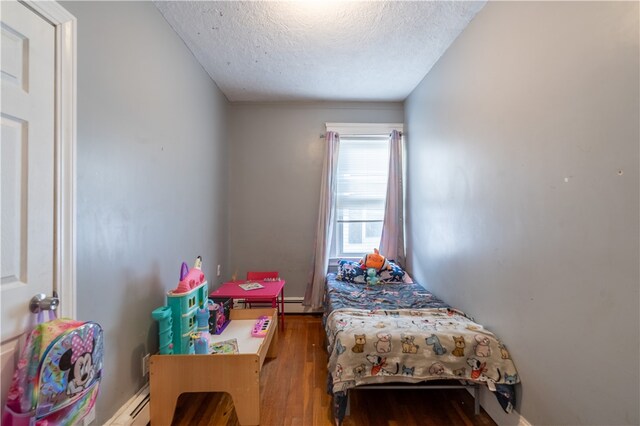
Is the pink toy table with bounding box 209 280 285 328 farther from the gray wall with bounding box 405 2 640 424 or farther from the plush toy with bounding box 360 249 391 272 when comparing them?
the gray wall with bounding box 405 2 640 424

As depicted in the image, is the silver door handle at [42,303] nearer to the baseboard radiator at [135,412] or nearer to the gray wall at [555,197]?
the baseboard radiator at [135,412]

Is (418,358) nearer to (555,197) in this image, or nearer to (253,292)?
(555,197)

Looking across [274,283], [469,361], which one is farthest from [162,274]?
[469,361]

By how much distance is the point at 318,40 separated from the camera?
7.04ft

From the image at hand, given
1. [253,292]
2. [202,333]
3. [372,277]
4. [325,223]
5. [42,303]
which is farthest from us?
[325,223]

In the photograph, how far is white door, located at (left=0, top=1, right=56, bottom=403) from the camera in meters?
0.91

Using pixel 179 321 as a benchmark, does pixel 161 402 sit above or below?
below

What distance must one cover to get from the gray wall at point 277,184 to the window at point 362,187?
0.98 ft

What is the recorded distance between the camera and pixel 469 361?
1556 millimetres

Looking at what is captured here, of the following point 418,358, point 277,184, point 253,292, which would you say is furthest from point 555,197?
point 277,184

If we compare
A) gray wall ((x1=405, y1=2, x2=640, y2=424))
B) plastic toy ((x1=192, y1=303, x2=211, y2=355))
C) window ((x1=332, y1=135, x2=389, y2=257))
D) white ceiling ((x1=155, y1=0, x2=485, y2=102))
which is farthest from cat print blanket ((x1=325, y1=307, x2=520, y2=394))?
white ceiling ((x1=155, y1=0, x2=485, y2=102))

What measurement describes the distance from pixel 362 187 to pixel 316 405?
2350mm

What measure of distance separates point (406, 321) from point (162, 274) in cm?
169

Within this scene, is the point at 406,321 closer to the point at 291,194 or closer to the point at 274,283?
the point at 274,283
